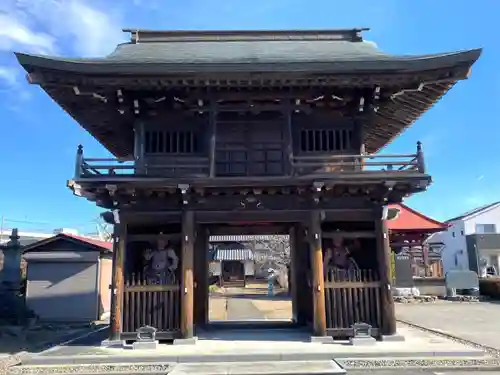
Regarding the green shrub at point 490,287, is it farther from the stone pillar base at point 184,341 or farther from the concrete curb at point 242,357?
→ the stone pillar base at point 184,341

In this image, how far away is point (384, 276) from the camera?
36.3 feet

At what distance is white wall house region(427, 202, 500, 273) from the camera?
42.2m

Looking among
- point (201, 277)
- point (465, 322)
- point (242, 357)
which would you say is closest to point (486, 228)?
point (465, 322)

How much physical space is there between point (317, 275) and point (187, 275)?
3.28 meters

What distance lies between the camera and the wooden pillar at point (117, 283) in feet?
35.3

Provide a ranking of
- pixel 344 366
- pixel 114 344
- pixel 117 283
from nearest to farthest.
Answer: pixel 344 366 → pixel 114 344 → pixel 117 283

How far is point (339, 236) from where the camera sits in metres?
11.4

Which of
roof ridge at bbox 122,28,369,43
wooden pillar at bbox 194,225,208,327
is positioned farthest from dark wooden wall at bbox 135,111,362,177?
roof ridge at bbox 122,28,369,43

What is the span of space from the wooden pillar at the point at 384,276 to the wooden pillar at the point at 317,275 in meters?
1.50

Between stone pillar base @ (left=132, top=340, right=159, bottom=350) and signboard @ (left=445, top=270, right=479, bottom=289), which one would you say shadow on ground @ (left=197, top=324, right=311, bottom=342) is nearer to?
stone pillar base @ (left=132, top=340, right=159, bottom=350)

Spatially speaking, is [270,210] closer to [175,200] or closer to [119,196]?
[175,200]

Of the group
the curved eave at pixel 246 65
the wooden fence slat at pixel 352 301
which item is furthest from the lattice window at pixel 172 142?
the wooden fence slat at pixel 352 301

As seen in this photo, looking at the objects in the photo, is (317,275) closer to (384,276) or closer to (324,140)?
(384,276)

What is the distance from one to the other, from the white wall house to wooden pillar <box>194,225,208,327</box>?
36.7m
